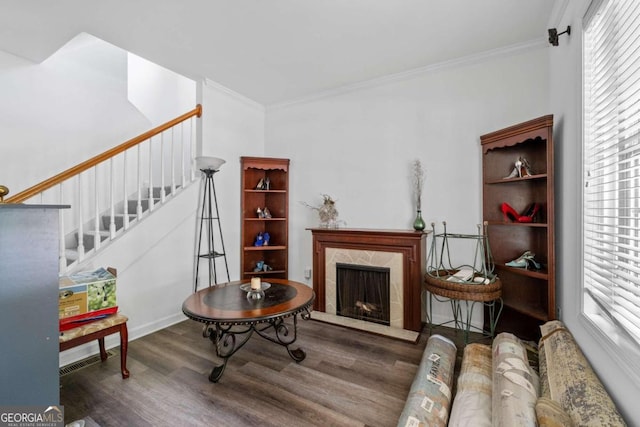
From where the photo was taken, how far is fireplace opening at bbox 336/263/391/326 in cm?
296

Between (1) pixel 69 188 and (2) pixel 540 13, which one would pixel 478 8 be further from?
(1) pixel 69 188

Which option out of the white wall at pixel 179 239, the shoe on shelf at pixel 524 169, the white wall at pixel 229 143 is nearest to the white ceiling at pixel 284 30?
the white wall at pixel 229 143

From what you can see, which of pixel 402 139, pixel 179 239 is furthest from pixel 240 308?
pixel 402 139

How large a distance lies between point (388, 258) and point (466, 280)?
770 mm

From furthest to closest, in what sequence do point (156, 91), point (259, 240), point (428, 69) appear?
point (156, 91) → point (259, 240) → point (428, 69)

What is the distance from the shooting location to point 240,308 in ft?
6.57

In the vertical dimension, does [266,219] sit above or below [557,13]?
below

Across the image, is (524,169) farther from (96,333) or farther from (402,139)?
(96,333)

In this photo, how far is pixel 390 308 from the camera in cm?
290

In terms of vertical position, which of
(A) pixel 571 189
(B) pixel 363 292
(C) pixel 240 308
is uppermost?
(A) pixel 571 189

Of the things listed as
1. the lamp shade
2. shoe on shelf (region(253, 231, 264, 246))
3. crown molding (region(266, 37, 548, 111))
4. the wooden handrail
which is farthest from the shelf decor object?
the wooden handrail

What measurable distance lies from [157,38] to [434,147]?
2836 millimetres

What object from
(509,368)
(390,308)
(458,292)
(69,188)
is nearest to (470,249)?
(458,292)

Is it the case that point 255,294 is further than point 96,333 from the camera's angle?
Yes
